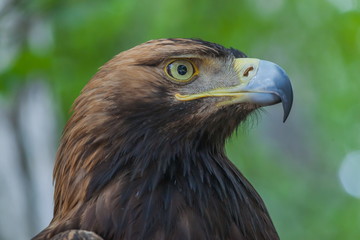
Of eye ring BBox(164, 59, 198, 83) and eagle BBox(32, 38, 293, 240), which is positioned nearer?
eagle BBox(32, 38, 293, 240)

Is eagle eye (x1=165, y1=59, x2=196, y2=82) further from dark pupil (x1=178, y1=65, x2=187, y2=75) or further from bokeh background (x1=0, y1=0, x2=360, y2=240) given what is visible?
bokeh background (x1=0, y1=0, x2=360, y2=240)

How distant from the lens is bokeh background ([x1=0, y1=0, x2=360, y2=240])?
6930 millimetres

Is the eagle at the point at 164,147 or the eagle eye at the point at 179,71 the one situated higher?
the eagle eye at the point at 179,71

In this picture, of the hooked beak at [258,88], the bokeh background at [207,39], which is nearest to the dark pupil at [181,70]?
the hooked beak at [258,88]

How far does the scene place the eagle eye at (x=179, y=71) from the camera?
140 inches

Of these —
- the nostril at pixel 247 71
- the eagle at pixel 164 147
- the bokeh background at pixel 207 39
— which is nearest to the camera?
→ the eagle at pixel 164 147

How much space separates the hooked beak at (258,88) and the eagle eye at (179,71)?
10 centimetres

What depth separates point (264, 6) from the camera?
24.9 feet

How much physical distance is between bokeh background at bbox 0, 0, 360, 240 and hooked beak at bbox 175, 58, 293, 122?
2.22 metres

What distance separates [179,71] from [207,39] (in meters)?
3.66

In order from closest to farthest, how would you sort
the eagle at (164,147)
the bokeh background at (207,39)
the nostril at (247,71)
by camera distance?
the eagle at (164,147) → the nostril at (247,71) → the bokeh background at (207,39)

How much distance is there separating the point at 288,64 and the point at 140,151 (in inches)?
228

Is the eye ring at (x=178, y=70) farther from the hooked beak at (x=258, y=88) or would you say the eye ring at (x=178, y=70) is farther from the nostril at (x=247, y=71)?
the nostril at (x=247, y=71)

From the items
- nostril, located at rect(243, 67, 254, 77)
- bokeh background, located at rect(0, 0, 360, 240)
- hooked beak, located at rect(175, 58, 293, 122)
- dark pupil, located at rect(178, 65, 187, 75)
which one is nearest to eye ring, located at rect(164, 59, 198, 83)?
dark pupil, located at rect(178, 65, 187, 75)
